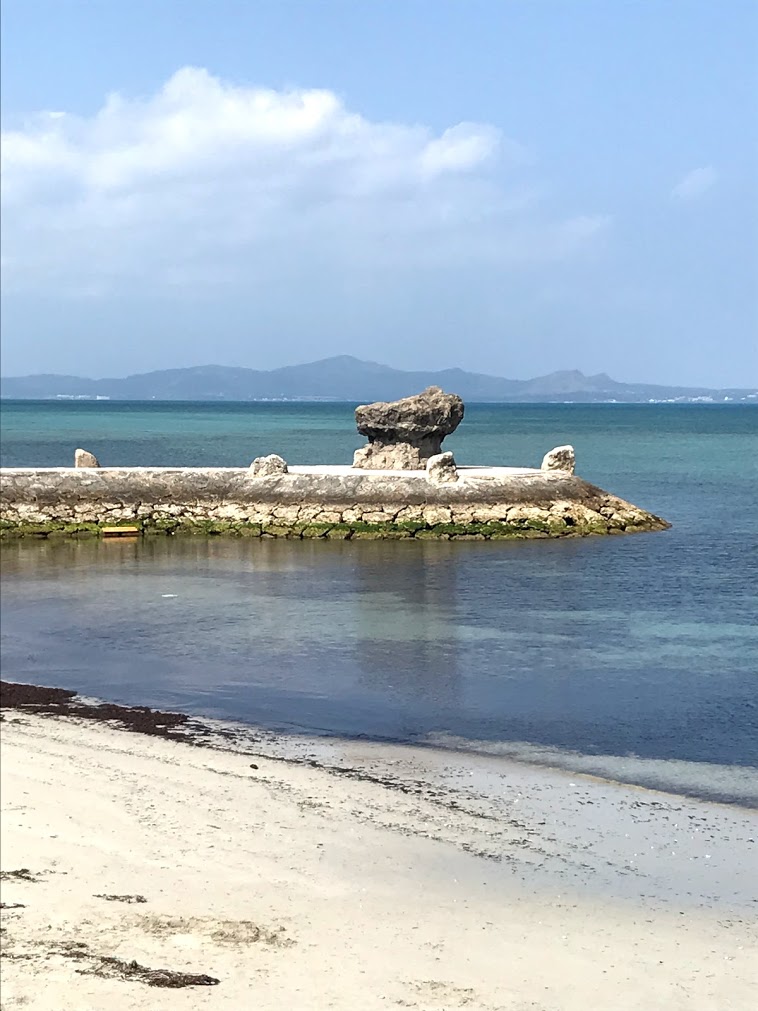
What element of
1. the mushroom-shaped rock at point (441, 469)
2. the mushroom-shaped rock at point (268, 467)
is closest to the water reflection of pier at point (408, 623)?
the mushroom-shaped rock at point (441, 469)

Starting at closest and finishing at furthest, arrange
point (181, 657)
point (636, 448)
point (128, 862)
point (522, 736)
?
point (128, 862), point (522, 736), point (181, 657), point (636, 448)

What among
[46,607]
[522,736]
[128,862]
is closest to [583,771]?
[522,736]

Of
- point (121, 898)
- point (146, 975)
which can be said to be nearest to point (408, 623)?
point (121, 898)

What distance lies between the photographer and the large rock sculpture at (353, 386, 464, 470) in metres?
32.2

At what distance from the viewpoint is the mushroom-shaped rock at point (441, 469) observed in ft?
98.5

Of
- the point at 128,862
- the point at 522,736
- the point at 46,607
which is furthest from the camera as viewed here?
the point at 46,607

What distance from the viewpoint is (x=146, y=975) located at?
643 centimetres

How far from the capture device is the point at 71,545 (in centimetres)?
2892

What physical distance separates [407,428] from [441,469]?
2.69 meters

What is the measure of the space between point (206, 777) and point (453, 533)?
1904cm

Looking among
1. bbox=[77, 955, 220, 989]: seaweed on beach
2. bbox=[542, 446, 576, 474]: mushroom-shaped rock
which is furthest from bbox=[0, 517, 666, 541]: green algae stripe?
bbox=[77, 955, 220, 989]: seaweed on beach

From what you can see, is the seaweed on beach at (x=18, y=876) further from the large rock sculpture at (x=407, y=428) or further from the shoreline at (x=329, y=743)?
the large rock sculpture at (x=407, y=428)

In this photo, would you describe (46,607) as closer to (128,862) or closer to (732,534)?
(128,862)

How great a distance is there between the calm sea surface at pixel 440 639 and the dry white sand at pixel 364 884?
134 cm
